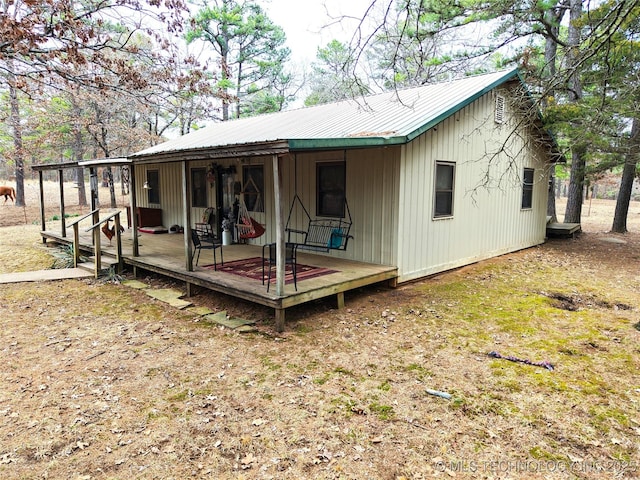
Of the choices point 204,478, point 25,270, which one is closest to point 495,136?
point 204,478

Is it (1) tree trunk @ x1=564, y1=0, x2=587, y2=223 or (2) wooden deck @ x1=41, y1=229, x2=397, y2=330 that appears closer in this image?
(2) wooden deck @ x1=41, y1=229, x2=397, y2=330

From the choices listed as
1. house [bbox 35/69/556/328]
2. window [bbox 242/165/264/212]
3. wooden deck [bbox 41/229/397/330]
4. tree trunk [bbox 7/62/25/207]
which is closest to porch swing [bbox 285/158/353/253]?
house [bbox 35/69/556/328]

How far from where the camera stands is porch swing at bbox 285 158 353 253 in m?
7.21

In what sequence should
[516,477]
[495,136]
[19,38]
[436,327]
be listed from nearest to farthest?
[516,477] → [436,327] → [19,38] → [495,136]

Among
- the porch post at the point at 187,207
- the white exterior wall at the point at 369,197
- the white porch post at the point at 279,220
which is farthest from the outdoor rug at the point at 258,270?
the white exterior wall at the point at 369,197

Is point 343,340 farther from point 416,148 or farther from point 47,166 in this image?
point 47,166

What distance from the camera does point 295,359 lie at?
4.28 metres

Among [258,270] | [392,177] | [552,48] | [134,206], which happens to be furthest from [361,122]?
[552,48]

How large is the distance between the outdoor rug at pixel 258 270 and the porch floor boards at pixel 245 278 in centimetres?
15

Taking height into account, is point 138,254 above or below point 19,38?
below

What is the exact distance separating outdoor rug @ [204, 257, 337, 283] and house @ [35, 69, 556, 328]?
0.54 metres

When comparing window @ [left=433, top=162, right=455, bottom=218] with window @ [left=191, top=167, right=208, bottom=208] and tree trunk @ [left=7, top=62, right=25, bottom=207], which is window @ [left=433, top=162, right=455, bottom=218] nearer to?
window @ [left=191, top=167, right=208, bottom=208]

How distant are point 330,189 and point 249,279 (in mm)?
2538

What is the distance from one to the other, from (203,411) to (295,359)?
46.8 inches
